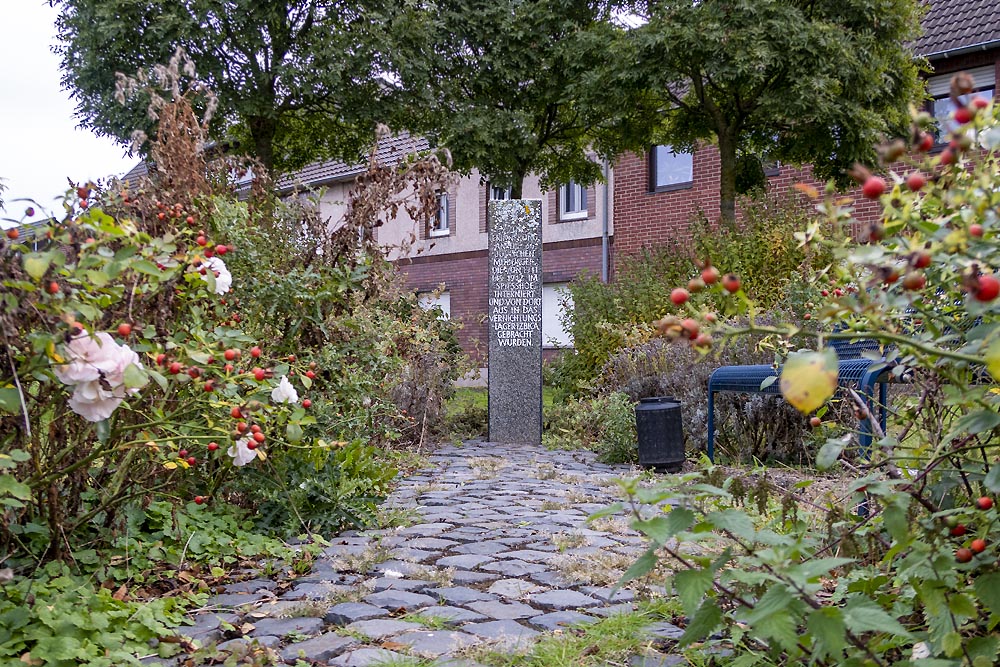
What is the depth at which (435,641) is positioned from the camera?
283 centimetres

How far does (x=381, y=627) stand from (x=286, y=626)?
1.01 feet

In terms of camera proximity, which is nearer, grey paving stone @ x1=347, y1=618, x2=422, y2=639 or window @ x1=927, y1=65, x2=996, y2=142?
grey paving stone @ x1=347, y1=618, x2=422, y2=639

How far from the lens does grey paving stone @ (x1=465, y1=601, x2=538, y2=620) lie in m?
3.10

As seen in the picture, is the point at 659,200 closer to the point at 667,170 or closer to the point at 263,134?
Result: the point at 667,170

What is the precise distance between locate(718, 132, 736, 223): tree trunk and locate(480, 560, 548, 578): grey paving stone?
400 inches

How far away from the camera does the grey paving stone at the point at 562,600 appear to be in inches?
126

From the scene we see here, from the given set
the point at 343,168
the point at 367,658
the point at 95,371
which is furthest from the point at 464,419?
the point at 343,168

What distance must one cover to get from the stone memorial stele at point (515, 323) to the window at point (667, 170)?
9.55m

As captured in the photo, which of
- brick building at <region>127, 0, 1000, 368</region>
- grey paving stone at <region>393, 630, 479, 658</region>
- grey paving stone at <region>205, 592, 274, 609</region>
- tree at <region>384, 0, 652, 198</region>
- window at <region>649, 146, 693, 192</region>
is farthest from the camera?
window at <region>649, 146, 693, 192</region>

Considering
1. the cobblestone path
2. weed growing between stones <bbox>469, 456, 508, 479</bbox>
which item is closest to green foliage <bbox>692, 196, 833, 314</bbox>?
weed growing between stones <bbox>469, 456, 508, 479</bbox>

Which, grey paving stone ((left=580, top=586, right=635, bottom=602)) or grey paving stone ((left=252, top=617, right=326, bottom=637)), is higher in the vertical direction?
grey paving stone ((left=580, top=586, right=635, bottom=602))

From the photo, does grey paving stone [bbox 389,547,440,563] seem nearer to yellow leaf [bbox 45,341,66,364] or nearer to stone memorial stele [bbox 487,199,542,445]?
yellow leaf [bbox 45,341,66,364]

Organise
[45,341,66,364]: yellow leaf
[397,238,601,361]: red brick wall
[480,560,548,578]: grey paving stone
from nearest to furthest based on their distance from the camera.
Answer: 1. [45,341,66,364]: yellow leaf
2. [480,560,548,578]: grey paving stone
3. [397,238,601,361]: red brick wall

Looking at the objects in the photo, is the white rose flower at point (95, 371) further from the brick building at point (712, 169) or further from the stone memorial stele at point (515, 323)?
the brick building at point (712, 169)
